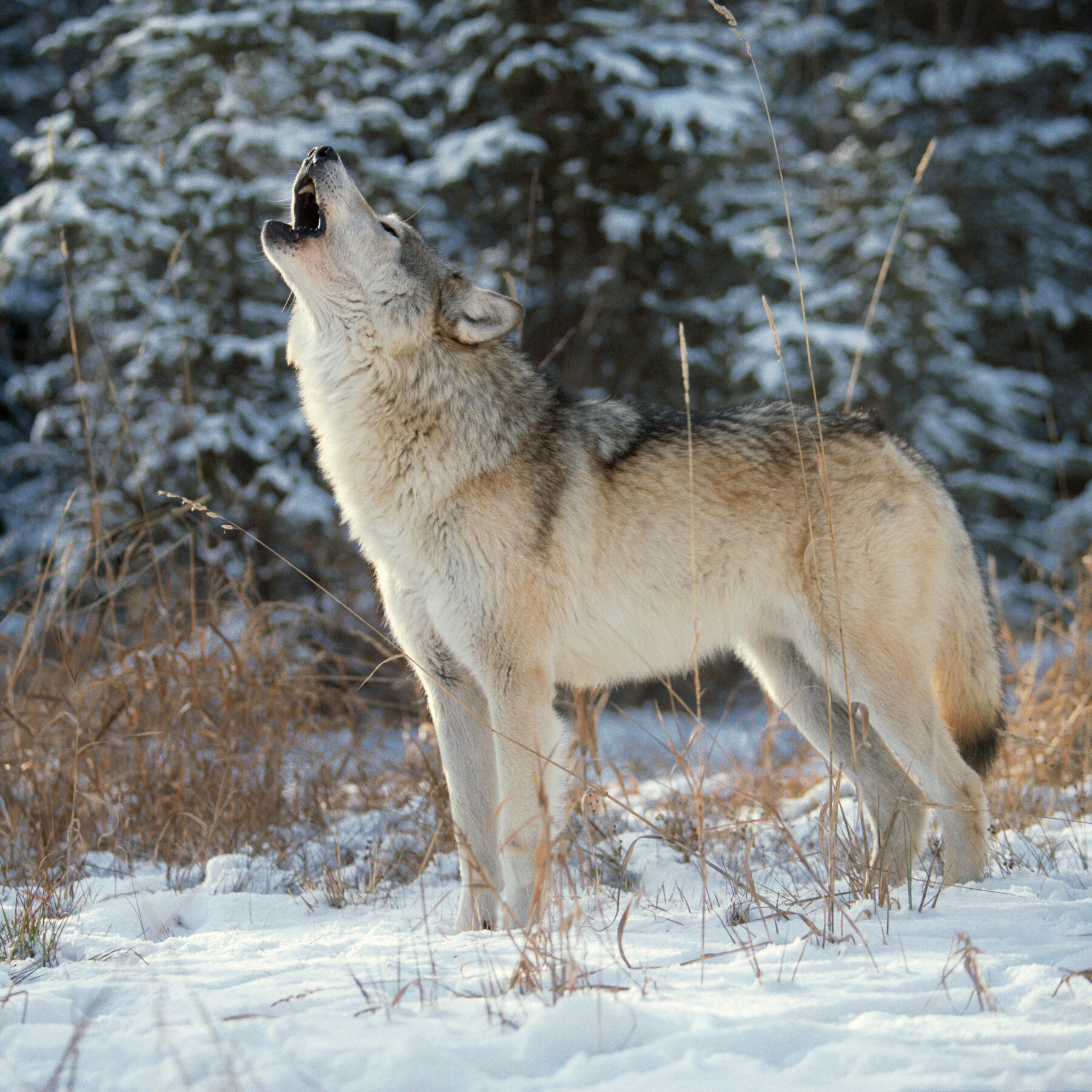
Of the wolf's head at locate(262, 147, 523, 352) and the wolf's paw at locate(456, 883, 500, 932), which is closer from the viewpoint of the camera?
the wolf's paw at locate(456, 883, 500, 932)

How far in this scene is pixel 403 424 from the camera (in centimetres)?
288

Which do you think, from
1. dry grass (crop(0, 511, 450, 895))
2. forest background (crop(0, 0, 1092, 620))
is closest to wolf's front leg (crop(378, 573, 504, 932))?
dry grass (crop(0, 511, 450, 895))

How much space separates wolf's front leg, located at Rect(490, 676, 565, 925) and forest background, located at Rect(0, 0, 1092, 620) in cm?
331

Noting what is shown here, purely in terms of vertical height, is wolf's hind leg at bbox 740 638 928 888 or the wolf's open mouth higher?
the wolf's open mouth

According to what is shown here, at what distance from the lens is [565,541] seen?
2.90 metres

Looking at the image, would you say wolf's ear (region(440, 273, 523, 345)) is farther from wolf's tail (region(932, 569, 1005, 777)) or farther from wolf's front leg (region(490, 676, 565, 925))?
wolf's tail (region(932, 569, 1005, 777))

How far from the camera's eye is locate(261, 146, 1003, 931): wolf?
9.09 ft

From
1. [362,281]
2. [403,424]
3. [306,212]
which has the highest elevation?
[306,212]

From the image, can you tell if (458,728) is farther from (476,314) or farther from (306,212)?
Result: (306,212)

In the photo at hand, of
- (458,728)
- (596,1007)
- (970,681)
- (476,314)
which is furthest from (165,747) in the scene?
Result: (970,681)

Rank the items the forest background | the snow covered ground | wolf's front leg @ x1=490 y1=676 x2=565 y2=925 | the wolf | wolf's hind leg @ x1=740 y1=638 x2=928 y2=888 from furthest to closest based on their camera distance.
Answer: the forest background → wolf's hind leg @ x1=740 y1=638 x2=928 y2=888 → the wolf → wolf's front leg @ x1=490 y1=676 x2=565 y2=925 → the snow covered ground

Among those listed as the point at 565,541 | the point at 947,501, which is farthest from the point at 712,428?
the point at 947,501

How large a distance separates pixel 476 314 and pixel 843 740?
7.00 ft

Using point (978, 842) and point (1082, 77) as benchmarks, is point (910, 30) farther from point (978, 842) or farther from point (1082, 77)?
point (978, 842)
